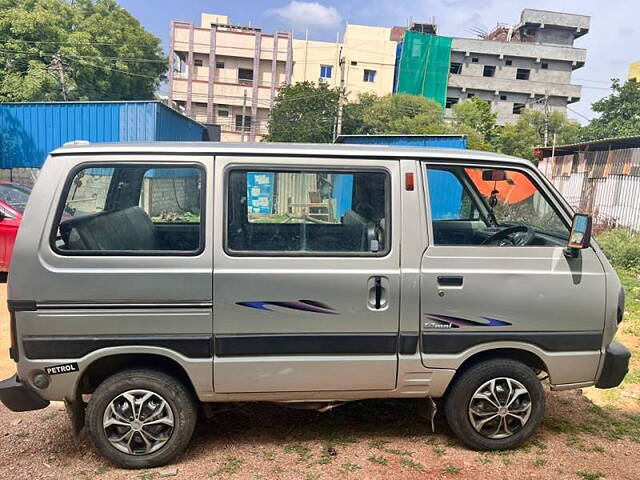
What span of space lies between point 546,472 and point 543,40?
66.1m

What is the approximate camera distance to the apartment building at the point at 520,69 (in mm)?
55406

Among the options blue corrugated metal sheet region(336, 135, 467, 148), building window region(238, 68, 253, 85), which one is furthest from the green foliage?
building window region(238, 68, 253, 85)

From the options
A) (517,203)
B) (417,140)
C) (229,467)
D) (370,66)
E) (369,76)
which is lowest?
(229,467)

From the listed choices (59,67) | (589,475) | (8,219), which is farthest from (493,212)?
(59,67)

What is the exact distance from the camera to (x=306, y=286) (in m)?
2.95

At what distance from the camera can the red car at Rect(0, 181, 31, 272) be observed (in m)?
7.40

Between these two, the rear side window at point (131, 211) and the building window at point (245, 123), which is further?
the building window at point (245, 123)

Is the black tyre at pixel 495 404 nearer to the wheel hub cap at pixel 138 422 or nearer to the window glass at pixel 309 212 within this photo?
the window glass at pixel 309 212

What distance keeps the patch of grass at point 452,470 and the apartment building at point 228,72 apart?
48.1 m

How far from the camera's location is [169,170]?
303cm

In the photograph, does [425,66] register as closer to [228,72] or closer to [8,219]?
[228,72]

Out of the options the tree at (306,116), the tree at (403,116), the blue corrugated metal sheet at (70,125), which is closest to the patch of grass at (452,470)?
the blue corrugated metal sheet at (70,125)

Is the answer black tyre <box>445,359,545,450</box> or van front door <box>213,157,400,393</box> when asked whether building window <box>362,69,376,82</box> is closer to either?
van front door <box>213,157,400,393</box>

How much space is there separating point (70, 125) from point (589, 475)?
1650cm
